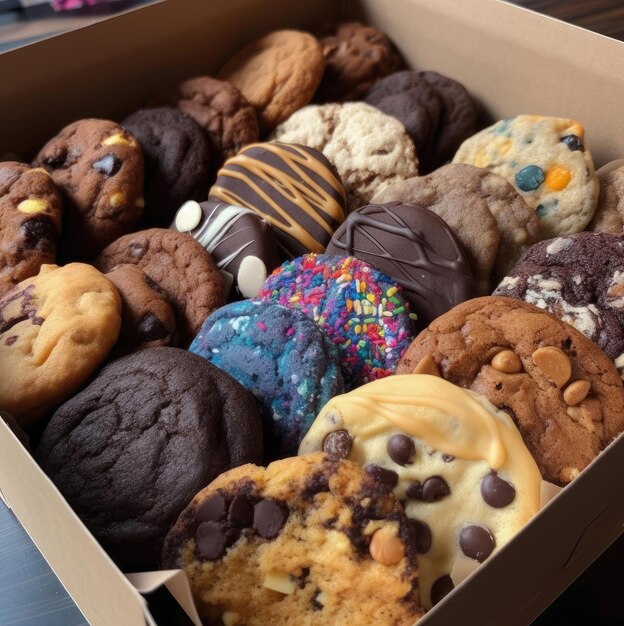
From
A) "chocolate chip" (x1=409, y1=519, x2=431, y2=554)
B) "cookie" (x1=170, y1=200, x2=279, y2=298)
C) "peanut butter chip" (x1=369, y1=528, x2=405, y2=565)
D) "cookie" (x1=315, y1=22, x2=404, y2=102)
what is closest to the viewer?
"peanut butter chip" (x1=369, y1=528, x2=405, y2=565)

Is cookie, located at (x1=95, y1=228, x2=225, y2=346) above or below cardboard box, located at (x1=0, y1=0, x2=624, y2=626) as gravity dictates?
below

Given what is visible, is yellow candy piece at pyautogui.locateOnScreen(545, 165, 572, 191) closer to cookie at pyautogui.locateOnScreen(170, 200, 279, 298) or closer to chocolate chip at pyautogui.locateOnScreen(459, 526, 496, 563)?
cookie at pyautogui.locateOnScreen(170, 200, 279, 298)

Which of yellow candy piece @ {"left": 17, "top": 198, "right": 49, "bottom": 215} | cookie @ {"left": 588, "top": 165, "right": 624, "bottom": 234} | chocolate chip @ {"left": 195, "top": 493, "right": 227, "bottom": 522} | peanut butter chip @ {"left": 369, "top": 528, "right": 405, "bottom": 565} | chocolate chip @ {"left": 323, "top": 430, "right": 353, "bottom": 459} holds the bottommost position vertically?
cookie @ {"left": 588, "top": 165, "right": 624, "bottom": 234}

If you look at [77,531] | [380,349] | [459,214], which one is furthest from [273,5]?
[77,531]

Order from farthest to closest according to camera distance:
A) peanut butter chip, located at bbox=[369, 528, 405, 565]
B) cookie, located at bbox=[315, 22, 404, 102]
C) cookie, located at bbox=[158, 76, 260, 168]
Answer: cookie, located at bbox=[315, 22, 404, 102], cookie, located at bbox=[158, 76, 260, 168], peanut butter chip, located at bbox=[369, 528, 405, 565]

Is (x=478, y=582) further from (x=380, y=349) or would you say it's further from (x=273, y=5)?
(x=273, y=5)

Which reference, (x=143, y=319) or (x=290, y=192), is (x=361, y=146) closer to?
(x=290, y=192)

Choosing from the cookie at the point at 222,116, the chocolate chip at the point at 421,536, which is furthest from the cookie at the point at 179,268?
the chocolate chip at the point at 421,536

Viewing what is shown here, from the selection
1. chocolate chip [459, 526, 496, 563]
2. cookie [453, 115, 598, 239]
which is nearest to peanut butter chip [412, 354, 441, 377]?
chocolate chip [459, 526, 496, 563]
